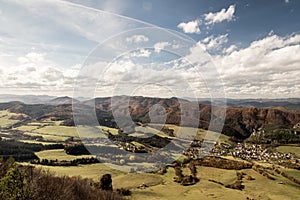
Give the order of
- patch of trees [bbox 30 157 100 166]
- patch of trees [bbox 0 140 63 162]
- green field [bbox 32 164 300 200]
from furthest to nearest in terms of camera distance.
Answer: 1. patch of trees [bbox 0 140 63 162]
2. patch of trees [bbox 30 157 100 166]
3. green field [bbox 32 164 300 200]

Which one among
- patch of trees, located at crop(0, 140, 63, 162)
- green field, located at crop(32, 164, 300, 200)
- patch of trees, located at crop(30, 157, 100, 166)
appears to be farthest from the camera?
patch of trees, located at crop(0, 140, 63, 162)

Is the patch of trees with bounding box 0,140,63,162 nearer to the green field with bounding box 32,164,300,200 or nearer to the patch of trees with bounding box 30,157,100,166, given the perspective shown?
the patch of trees with bounding box 30,157,100,166

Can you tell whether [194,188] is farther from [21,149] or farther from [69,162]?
[21,149]

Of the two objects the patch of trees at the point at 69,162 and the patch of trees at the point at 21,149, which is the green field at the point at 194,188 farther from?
the patch of trees at the point at 21,149

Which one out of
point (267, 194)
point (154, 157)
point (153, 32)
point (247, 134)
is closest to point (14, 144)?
point (154, 157)

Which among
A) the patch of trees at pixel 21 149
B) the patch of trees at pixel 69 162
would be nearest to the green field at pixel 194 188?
the patch of trees at pixel 69 162

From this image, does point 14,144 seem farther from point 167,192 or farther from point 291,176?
point 291,176

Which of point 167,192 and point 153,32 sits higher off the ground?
point 153,32

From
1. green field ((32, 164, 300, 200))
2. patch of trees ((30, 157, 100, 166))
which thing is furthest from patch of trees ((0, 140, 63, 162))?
green field ((32, 164, 300, 200))

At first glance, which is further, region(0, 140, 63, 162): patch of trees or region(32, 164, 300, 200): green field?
region(0, 140, 63, 162): patch of trees
